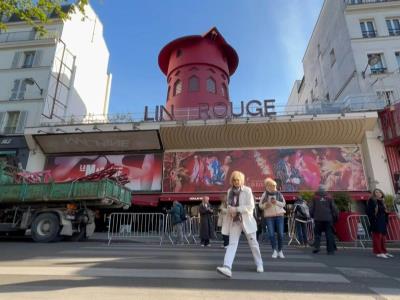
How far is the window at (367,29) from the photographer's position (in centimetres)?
2223

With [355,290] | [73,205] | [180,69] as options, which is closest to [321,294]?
[355,290]

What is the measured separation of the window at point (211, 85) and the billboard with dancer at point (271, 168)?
6.44 metres

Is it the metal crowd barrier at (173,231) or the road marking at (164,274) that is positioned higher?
the metal crowd barrier at (173,231)

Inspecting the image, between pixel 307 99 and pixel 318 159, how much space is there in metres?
14.7

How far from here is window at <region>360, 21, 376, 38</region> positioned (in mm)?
22234

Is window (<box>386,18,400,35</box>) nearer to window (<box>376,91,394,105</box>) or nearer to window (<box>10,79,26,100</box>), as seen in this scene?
window (<box>376,91,394,105</box>)

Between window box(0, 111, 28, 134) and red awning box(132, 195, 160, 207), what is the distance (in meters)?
9.89

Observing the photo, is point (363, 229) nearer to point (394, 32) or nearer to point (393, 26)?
point (394, 32)

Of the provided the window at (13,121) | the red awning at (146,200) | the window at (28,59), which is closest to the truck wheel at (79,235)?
the red awning at (146,200)

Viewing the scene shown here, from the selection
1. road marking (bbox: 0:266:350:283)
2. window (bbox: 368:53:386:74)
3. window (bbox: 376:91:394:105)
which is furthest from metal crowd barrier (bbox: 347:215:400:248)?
window (bbox: 368:53:386:74)

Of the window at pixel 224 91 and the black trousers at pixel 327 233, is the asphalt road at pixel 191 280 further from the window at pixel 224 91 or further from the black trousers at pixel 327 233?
the window at pixel 224 91

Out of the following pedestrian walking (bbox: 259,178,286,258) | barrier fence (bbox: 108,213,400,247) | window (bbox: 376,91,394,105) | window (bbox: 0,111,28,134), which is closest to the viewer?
pedestrian walking (bbox: 259,178,286,258)

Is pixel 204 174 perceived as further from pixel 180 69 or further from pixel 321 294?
pixel 321 294

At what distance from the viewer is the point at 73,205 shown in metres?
11.4
